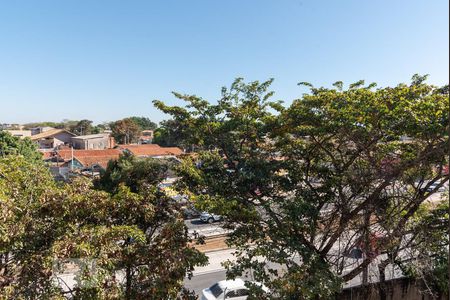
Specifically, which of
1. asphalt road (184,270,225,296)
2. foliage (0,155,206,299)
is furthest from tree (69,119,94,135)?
foliage (0,155,206,299)

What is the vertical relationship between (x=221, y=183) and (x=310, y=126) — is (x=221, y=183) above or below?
below

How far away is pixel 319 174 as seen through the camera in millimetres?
6328

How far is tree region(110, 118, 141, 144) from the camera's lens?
47.5m

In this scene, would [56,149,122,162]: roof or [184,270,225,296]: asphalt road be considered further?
[56,149,122,162]: roof

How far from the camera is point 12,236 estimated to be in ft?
13.1

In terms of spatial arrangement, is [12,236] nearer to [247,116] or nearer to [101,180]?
[247,116]

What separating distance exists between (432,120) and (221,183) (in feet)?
11.9

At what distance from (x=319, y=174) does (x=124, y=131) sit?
44.4 meters

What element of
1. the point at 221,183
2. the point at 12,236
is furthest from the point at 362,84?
the point at 12,236

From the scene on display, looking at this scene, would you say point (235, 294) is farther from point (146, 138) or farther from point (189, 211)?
point (146, 138)

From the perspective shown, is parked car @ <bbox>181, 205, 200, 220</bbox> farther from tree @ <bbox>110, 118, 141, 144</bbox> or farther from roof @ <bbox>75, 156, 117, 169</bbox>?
tree @ <bbox>110, 118, 141, 144</bbox>

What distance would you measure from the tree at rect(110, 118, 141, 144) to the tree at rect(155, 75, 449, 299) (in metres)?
42.2

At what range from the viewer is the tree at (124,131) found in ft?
156

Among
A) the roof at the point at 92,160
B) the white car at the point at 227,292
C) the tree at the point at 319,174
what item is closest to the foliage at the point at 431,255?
the tree at the point at 319,174
